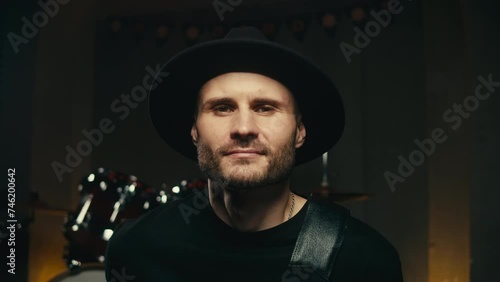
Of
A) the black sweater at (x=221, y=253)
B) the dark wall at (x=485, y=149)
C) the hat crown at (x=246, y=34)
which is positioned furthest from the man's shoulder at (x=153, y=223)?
the dark wall at (x=485, y=149)

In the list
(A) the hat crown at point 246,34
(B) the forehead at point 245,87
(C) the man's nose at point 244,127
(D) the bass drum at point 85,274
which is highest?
(A) the hat crown at point 246,34

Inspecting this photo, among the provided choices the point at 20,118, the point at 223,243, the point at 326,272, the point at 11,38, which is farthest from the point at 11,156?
the point at 326,272

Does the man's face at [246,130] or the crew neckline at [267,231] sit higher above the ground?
the man's face at [246,130]

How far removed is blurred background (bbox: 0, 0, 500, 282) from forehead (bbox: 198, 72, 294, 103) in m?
1.41

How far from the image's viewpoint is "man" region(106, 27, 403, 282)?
1850 mm

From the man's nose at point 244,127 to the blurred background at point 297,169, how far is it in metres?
1.55

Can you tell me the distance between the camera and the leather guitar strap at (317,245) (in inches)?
73.0

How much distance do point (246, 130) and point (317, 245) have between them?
47 cm

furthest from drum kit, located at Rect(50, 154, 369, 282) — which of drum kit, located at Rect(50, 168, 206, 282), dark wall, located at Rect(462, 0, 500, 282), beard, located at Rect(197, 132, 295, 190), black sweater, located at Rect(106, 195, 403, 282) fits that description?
beard, located at Rect(197, 132, 295, 190)

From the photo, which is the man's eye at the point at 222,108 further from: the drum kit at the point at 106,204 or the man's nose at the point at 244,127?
the drum kit at the point at 106,204

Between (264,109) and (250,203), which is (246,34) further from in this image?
(250,203)

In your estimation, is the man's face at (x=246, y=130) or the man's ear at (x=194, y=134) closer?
the man's face at (x=246, y=130)

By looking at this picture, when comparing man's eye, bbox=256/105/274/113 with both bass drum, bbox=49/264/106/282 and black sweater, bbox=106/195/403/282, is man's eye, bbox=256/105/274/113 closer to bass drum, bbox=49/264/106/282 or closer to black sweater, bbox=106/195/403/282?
black sweater, bbox=106/195/403/282

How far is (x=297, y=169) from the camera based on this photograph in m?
6.16
